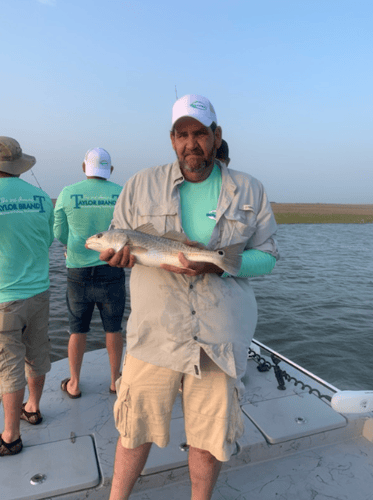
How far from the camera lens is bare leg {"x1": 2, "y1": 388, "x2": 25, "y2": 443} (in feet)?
10.4

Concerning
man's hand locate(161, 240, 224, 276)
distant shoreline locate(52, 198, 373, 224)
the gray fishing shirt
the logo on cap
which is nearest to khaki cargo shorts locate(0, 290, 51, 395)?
the gray fishing shirt

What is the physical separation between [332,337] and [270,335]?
5.78 feet

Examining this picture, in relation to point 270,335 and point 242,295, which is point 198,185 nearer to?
point 242,295

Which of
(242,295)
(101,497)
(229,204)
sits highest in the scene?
(229,204)

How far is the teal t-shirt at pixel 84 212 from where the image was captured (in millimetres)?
3863

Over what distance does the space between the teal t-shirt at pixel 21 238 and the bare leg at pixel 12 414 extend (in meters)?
0.90

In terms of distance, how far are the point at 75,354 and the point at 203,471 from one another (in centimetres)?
220

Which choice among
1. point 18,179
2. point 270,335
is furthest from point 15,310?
point 270,335

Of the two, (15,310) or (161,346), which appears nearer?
(161,346)

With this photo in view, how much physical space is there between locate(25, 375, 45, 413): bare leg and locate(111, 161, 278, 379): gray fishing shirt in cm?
178

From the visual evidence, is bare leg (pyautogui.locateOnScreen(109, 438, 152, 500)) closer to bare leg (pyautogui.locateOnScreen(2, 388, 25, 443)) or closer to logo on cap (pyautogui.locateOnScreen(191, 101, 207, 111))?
bare leg (pyautogui.locateOnScreen(2, 388, 25, 443))

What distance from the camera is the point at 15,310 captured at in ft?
10.3

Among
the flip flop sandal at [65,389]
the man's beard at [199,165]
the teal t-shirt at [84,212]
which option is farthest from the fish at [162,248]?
the flip flop sandal at [65,389]

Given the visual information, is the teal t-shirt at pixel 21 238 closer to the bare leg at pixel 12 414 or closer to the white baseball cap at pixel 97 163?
the white baseball cap at pixel 97 163
